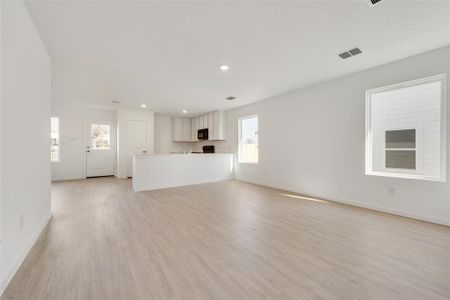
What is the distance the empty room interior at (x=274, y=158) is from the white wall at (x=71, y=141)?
2.06 meters

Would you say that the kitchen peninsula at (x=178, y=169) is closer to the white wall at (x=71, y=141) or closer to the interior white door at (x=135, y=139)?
the interior white door at (x=135, y=139)

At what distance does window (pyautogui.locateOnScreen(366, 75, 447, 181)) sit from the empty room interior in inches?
0.8

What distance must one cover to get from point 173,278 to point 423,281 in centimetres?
208

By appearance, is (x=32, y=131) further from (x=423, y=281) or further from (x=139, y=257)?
(x=423, y=281)

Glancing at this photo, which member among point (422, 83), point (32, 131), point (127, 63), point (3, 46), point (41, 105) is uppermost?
point (127, 63)

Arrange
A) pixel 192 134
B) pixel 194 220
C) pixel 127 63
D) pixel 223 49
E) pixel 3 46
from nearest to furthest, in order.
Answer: pixel 3 46 < pixel 223 49 < pixel 194 220 < pixel 127 63 < pixel 192 134

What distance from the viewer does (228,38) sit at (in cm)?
249

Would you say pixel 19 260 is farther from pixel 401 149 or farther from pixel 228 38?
pixel 401 149

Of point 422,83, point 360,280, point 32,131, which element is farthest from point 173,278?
point 422,83

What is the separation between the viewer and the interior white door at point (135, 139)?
707cm

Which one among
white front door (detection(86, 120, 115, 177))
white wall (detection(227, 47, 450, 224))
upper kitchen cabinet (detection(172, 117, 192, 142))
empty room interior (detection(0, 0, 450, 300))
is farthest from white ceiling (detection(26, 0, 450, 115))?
upper kitchen cabinet (detection(172, 117, 192, 142))

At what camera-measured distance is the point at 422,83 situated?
3.01 metres

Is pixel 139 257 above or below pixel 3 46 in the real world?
below

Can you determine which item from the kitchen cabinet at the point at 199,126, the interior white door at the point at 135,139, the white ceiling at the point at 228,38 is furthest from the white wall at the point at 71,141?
the kitchen cabinet at the point at 199,126
